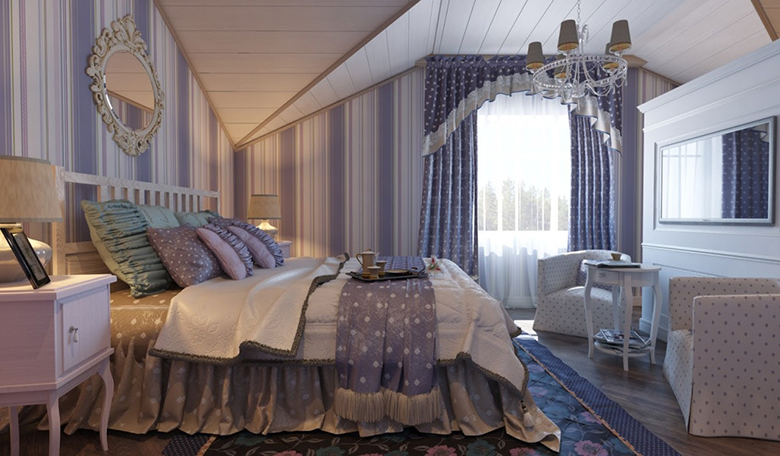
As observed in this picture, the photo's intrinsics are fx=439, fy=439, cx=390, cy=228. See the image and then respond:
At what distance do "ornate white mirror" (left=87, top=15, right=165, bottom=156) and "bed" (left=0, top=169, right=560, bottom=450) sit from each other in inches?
53.2

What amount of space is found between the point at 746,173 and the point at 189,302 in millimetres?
3499

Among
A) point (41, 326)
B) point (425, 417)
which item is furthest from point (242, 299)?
point (425, 417)

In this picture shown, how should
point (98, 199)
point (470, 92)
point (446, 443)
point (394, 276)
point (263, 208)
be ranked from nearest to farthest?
point (446, 443) < point (394, 276) < point (98, 199) < point (263, 208) < point (470, 92)

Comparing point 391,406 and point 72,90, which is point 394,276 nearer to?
point 391,406

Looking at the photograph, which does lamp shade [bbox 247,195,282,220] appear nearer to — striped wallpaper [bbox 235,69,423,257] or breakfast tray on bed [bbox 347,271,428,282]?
striped wallpaper [bbox 235,69,423,257]

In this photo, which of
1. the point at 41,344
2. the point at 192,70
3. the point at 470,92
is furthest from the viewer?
the point at 470,92

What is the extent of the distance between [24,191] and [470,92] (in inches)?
165

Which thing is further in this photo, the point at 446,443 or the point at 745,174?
the point at 745,174

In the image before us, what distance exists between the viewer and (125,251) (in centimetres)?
231

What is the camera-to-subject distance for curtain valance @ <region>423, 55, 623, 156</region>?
15.8ft

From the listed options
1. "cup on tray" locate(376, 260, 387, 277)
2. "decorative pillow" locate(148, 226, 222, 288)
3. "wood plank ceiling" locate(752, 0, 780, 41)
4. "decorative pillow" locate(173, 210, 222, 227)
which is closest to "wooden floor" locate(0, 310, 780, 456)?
"decorative pillow" locate(148, 226, 222, 288)

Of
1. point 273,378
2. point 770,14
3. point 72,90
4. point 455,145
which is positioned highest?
point 770,14

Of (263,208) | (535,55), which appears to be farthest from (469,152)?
(263,208)

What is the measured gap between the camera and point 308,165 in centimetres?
507
